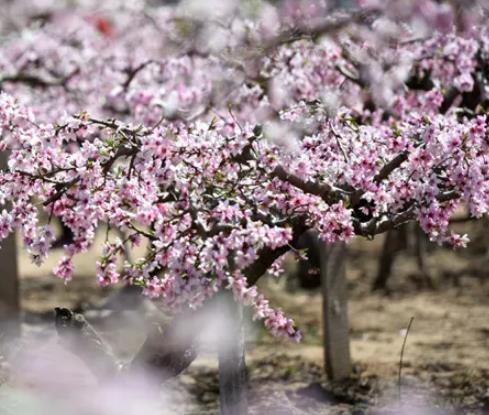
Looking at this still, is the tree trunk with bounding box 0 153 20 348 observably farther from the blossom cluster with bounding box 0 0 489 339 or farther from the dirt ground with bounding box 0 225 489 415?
the blossom cluster with bounding box 0 0 489 339

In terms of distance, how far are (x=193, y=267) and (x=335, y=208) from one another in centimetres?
79

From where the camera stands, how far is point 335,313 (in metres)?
7.59

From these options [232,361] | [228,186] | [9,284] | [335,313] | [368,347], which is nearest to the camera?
[228,186]

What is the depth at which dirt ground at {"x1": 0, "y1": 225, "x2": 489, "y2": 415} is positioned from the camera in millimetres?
7125

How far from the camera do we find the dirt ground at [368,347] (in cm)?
Result: 712

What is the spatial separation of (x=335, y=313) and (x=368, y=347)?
49.6 inches

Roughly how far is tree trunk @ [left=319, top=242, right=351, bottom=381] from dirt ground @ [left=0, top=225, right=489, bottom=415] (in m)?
0.16

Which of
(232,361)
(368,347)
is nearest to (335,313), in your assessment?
(368,347)

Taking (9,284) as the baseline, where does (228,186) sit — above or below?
below

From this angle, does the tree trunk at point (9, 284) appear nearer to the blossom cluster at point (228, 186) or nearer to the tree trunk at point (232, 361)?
the blossom cluster at point (228, 186)

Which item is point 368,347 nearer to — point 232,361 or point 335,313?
point 335,313

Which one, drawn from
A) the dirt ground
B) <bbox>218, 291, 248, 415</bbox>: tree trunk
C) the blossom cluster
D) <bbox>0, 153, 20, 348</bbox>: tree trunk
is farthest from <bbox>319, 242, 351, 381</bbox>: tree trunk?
<bbox>0, 153, 20, 348</bbox>: tree trunk

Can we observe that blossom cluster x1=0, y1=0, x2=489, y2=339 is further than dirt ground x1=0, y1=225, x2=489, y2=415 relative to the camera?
No

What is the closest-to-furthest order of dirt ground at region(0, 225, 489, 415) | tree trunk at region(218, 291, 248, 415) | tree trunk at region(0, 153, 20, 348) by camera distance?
tree trunk at region(218, 291, 248, 415) → dirt ground at region(0, 225, 489, 415) → tree trunk at region(0, 153, 20, 348)
